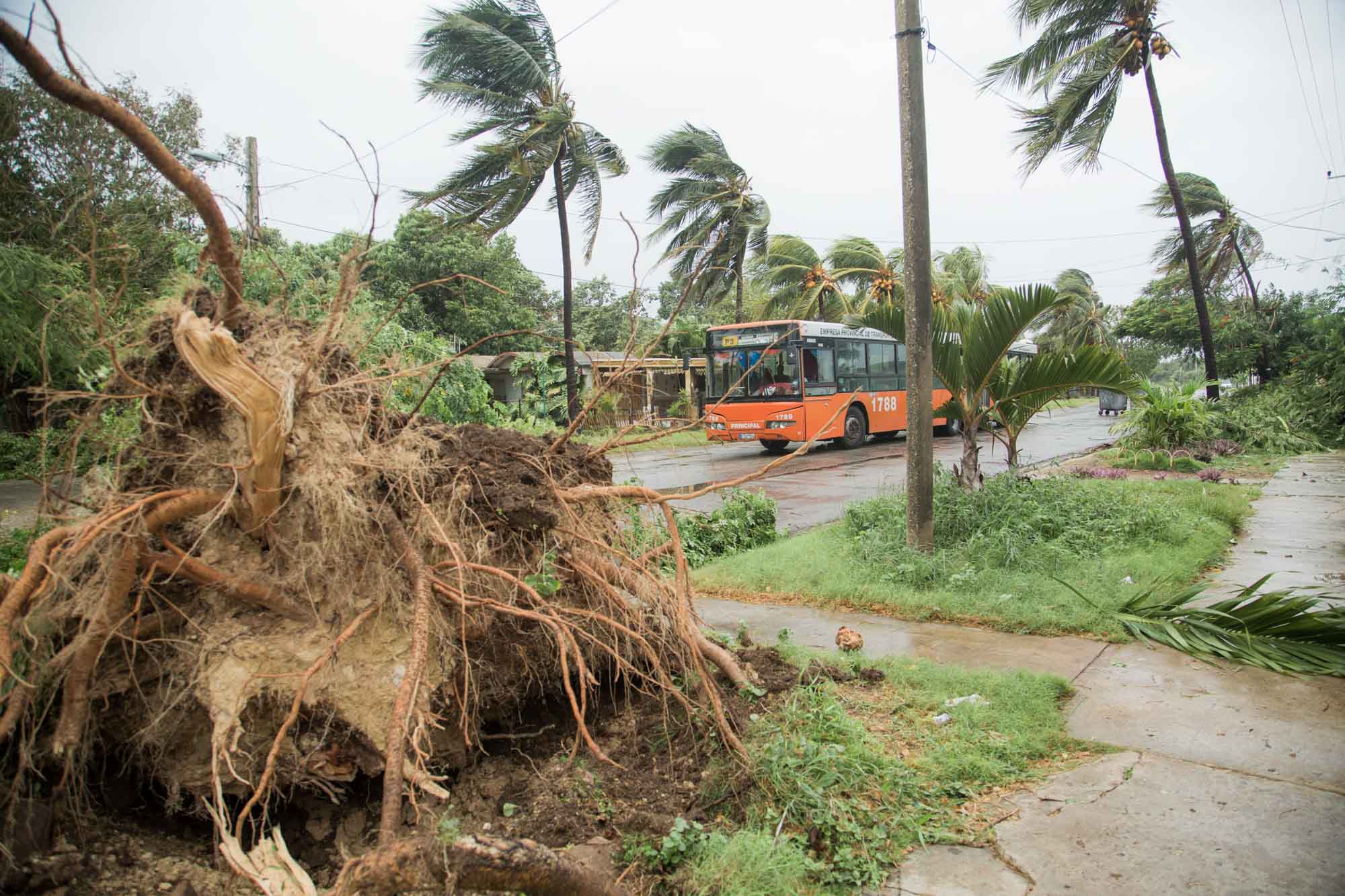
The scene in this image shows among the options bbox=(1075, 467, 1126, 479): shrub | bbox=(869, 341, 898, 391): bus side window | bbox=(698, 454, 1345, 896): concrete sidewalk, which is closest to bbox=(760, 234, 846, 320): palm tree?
bbox=(869, 341, 898, 391): bus side window

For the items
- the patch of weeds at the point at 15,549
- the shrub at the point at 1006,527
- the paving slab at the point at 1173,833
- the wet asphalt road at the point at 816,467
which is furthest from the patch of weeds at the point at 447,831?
the wet asphalt road at the point at 816,467

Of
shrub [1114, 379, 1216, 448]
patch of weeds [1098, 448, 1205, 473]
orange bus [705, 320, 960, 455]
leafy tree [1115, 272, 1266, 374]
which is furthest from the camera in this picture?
leafy tree [1115, 272, 1266, 374]

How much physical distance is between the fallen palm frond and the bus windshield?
1303cm

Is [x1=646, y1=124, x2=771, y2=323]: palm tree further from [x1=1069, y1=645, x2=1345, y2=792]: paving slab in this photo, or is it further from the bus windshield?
[x1=1069, y1=645, x2=1345, y2=792]: paving slab

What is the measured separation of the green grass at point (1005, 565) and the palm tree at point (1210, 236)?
72.8 ft

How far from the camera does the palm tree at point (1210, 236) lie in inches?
1056

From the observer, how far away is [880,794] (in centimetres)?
305

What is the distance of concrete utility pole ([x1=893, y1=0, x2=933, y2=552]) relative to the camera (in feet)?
A: 21.4

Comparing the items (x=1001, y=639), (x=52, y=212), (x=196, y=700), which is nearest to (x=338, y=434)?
(x=196, y=700)

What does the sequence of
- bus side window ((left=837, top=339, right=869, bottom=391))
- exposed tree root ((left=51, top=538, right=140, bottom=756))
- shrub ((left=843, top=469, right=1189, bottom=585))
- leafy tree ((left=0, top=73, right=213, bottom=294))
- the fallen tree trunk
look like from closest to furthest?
the fallen tree trunk
exposed tree root ((left=51, top=538, right=140, bottom=756))
shrub ((left=843, top=469, right=1189, bottom=585))
leafy tree ((left=0, top=73, right=213, bottom=294))
bus side window ((left=837, top=339, right=869, bottom=391))

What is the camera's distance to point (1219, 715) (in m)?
3.63

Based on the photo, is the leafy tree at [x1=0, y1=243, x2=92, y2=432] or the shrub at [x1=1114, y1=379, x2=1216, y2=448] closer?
the leafy tree at [x1=0, y1=243, x2=92, y2=432]

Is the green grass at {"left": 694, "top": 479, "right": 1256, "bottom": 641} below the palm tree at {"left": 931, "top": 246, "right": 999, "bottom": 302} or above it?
below

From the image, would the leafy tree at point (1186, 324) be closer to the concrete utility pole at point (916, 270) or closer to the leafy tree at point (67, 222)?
the concrete utility pole at point (916, 270)
